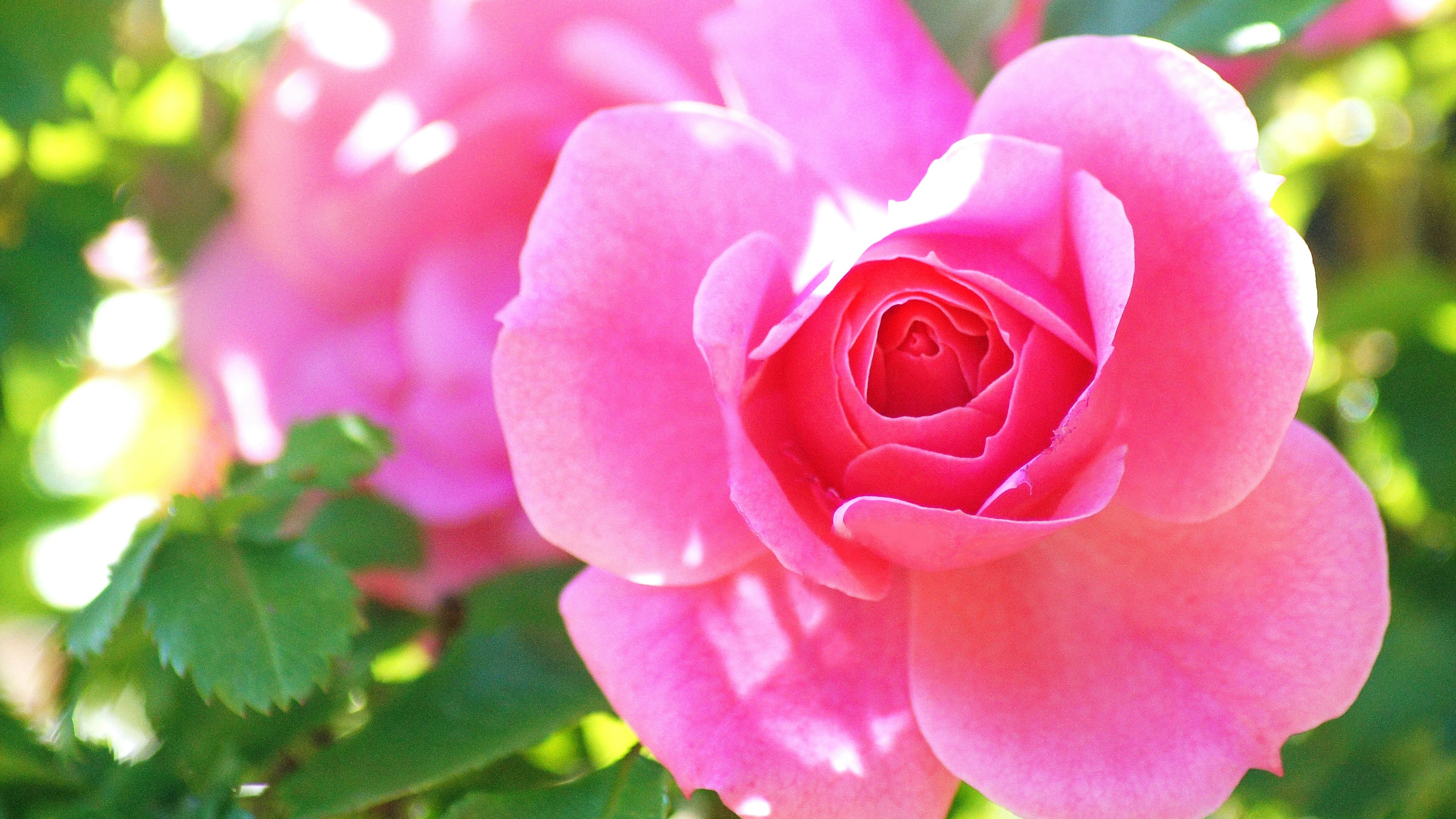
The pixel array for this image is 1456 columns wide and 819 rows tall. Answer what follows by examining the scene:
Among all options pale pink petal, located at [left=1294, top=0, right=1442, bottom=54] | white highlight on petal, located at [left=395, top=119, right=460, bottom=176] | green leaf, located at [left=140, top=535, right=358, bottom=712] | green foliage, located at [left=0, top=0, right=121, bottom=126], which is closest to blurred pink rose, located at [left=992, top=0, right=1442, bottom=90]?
pale pink petal, located at [left=1294, top=0, right=1442, bottom=54]

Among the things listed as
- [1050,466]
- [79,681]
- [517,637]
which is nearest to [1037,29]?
[1050,466]

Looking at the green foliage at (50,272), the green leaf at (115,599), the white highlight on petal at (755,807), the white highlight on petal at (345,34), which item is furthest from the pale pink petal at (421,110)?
the white highlight on petal at (755,807)

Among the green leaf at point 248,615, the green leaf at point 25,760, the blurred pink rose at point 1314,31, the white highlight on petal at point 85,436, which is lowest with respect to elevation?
the white highlight on petal at point 85,436

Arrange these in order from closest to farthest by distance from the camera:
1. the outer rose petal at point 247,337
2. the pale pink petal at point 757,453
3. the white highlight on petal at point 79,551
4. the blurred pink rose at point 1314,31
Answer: the pale pink petal at point 757,453 → the blurred pink rose at point 1314,31 → the outer rose petal at point 247,337 → the white highlight on petal at point 79,551

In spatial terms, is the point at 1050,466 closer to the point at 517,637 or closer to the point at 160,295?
the point at 517,637

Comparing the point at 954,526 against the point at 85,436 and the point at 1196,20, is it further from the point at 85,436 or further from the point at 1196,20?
the point at 85,436

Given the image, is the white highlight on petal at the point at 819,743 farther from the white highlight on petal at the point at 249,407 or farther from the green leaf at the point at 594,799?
the white highlight on petal at the point at 249,407
